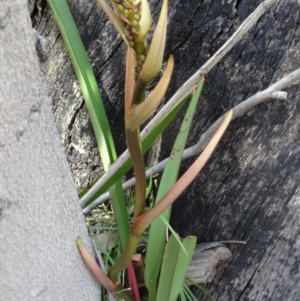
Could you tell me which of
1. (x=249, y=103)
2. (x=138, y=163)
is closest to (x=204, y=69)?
(x=249, y=103)

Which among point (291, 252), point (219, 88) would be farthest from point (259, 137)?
point (291, 252)

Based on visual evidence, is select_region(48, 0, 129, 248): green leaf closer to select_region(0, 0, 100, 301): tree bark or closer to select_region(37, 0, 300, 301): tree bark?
select_region(37, 0, 300, 301): tree bark

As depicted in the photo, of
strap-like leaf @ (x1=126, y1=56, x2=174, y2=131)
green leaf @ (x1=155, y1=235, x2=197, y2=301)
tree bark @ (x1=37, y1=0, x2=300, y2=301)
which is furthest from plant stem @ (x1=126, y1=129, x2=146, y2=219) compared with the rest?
tree bark @ (x1=37, y1=0, x2=300, y2=301)

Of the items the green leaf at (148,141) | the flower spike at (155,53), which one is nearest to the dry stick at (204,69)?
the green leaf at (148,141)

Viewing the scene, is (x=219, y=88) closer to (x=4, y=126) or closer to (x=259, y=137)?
(x=259, y=137)

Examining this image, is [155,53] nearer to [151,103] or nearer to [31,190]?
[151,103]
